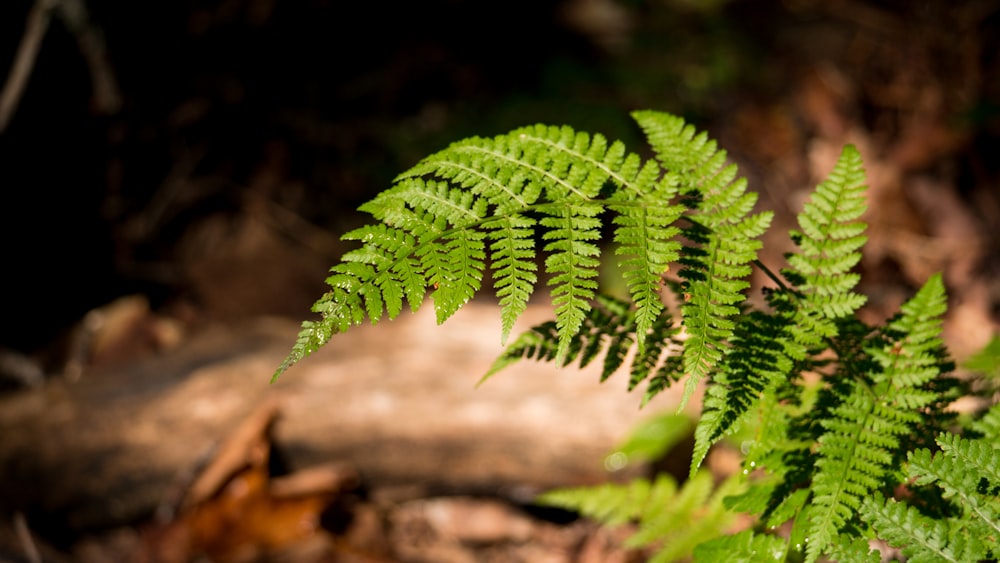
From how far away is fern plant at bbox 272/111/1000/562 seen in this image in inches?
64.1

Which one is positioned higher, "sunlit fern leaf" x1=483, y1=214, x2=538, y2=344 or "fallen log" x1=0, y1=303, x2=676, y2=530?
"sunlit fern leaf" x1=483, y1=214, x2=538, y2=344

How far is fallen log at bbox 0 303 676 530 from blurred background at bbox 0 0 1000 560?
2.80ft

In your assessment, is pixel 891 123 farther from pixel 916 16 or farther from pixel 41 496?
pixel 41 496

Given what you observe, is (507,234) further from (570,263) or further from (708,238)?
(708,238)

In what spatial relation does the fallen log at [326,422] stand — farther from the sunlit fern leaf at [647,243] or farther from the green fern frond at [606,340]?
the sunlit fern leaf at [647,243]

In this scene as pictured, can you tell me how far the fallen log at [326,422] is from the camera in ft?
10.6

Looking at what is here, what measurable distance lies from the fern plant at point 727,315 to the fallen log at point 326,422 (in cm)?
137

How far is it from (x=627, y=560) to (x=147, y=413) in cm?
239

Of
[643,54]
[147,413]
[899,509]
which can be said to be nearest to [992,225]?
[643,54]

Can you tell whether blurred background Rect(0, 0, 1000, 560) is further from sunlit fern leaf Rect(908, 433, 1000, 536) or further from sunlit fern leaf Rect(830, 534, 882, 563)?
sunlit fern leaf Rect(830, 534, 882, 563)

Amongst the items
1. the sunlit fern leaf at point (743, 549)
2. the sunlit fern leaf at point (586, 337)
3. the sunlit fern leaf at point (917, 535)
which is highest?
the sunlit fern leaf at point (586, 337)

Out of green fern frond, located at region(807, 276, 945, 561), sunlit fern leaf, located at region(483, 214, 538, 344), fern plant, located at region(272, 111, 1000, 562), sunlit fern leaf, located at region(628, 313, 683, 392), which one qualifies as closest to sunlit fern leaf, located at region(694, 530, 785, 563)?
fern plant, located at region(272, 111, 1000, 562)

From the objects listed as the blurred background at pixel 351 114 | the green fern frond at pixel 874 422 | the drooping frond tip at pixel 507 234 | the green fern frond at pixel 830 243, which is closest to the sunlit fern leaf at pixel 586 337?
the drooping frond tip at pixel 507 234

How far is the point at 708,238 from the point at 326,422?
2222 millimetres
